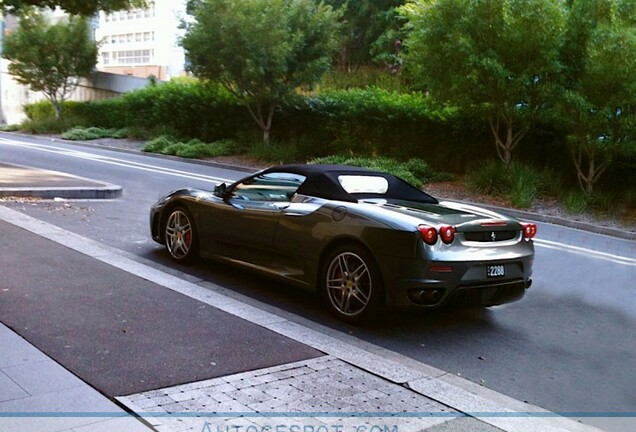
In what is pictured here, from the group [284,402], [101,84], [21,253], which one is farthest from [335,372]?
[101,84]

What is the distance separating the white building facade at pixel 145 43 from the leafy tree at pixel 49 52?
22959mm

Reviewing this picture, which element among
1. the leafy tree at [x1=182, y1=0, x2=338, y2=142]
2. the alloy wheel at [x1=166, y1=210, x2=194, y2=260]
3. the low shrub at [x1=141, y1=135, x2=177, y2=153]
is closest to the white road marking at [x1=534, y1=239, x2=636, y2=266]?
the alloy wheel at [x1=166, y1=210, x2=194, y2=260]

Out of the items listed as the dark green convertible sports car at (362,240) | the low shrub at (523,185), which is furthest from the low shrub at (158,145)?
the dark green convertible sports car at (362,240)

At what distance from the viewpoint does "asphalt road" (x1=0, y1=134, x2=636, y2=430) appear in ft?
17.1

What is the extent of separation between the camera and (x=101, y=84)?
42.6 m

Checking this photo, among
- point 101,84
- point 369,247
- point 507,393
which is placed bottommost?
point 507,393

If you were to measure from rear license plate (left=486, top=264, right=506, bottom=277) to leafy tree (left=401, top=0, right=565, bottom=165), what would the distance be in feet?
37.5

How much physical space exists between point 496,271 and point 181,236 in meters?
3.77

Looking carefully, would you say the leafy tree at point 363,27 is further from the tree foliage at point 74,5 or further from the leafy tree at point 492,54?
the tree foliage at point 74,5

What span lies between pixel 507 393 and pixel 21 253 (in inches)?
221

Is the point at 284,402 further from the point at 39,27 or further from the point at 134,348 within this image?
the point at 39,27

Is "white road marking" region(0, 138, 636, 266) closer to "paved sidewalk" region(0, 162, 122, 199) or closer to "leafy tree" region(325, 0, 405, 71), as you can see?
"paved sidewalk" region(0, 162, 122, 199)

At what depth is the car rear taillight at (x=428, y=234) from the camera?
19.4 ft

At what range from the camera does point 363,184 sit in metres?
7.14
